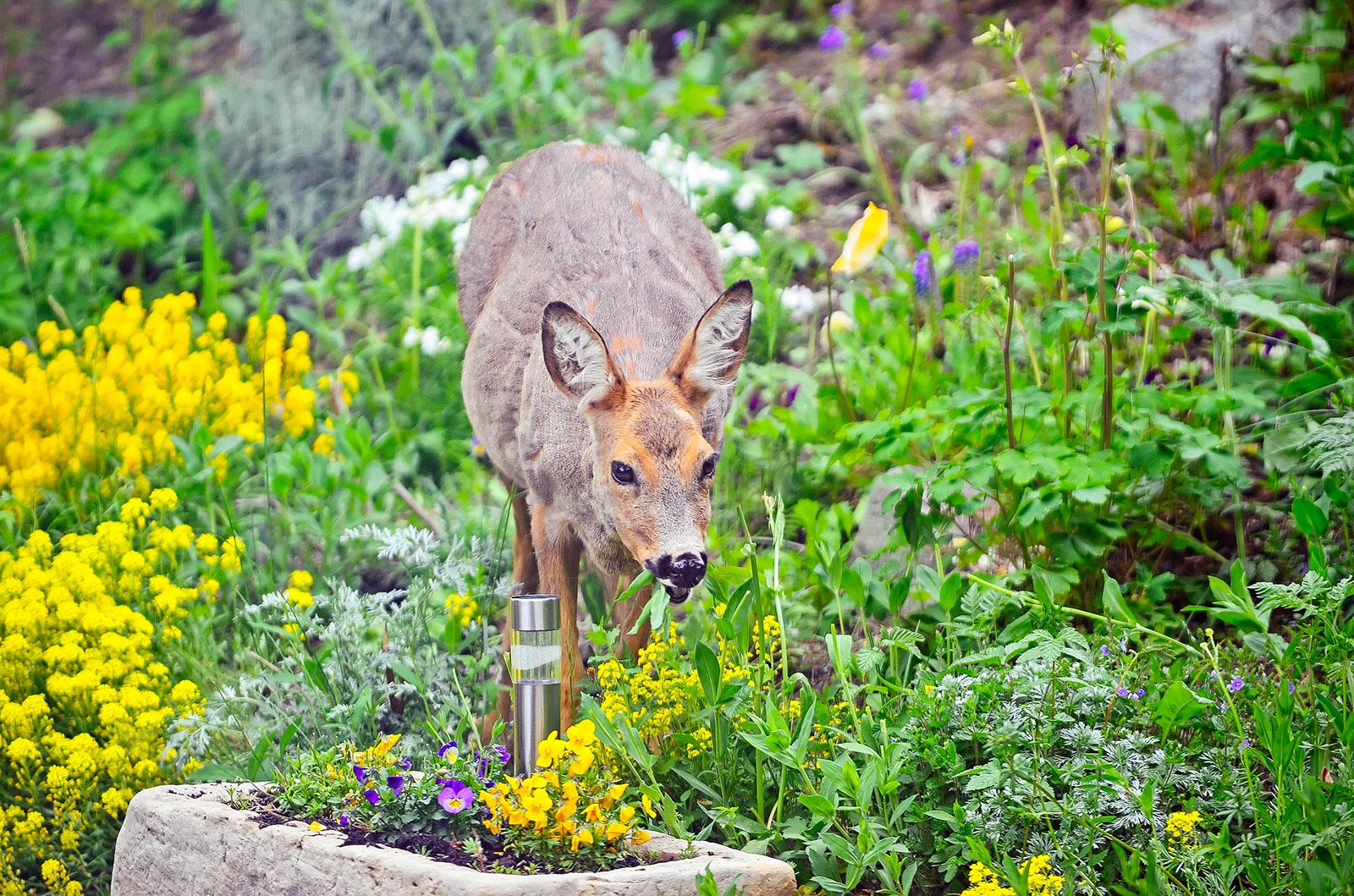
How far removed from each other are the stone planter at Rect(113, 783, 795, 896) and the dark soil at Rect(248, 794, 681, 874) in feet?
0.13

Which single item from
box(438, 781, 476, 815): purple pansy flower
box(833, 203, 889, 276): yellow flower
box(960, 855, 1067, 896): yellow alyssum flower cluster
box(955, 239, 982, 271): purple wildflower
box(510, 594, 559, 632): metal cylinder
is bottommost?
box(960, 855, 1067, 896): yellow alyssum flower cluster

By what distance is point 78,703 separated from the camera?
370 cm

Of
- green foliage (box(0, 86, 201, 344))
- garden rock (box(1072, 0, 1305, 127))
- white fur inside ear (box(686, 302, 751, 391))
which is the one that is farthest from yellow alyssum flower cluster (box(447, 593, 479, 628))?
garden rock (box(1072, 0, 1305, 127))

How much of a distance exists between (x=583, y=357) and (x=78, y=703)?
1.79 metres

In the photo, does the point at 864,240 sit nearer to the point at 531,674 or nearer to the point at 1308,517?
the point at 1308,517

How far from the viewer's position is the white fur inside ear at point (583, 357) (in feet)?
10.8

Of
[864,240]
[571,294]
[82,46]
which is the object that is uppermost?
[82,46]

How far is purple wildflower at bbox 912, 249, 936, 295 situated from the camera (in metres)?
5.09

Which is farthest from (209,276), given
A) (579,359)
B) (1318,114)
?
(1318,114)

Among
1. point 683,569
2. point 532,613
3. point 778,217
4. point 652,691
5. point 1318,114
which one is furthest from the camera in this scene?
point 778,217

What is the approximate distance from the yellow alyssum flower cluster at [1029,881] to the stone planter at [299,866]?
41 centimetres

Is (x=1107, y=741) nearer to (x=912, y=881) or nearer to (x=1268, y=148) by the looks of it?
(x=912, y=881)

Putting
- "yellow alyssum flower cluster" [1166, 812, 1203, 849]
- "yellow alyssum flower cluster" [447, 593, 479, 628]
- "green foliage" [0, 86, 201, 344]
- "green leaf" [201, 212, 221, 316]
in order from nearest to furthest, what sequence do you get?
"yellow alyssum flower cluster" [1166, 812, 1203, 849]
"yellow alyssum flower cluster" [447, 593, 479, 628]
"green leaf" [201, 212, 221, 316]
"green foliage" [0, 86, 201, 344]

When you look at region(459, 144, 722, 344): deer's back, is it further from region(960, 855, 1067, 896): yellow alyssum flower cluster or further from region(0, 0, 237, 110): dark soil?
region(0, 0, 237, 110): dark soil
